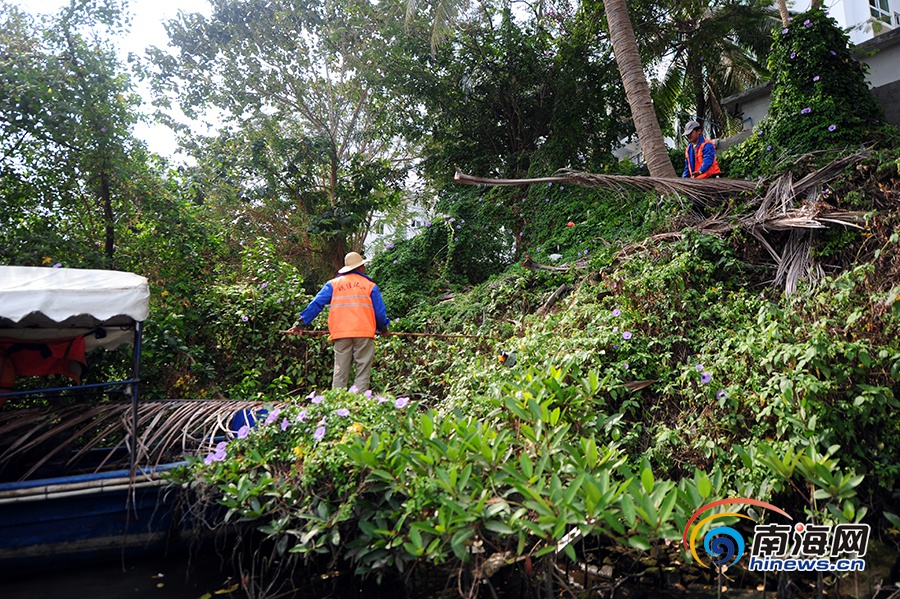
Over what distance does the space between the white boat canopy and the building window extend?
Result: 20.0 m

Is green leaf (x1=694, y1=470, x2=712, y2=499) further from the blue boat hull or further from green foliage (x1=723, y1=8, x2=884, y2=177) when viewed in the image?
green foliage (x1=723, y1=8, x2=884, y2=177)

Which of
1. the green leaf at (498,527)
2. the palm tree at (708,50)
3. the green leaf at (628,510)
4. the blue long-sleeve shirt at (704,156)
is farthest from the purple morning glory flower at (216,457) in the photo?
the palm tree at (708,50)

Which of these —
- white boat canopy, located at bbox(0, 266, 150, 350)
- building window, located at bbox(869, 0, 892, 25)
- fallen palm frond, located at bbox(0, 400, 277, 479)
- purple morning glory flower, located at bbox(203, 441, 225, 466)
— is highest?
building window, located at bbox(869, 0, 892, 25)

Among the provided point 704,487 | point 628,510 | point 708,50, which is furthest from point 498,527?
point 708,50

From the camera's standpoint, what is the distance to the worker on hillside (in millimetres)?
8227

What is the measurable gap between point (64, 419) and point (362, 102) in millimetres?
11673

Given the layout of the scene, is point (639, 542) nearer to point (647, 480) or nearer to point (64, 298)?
point (647, 480)

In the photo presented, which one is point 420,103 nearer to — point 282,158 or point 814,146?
point 282,158

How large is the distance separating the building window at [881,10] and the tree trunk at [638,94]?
41.0ft

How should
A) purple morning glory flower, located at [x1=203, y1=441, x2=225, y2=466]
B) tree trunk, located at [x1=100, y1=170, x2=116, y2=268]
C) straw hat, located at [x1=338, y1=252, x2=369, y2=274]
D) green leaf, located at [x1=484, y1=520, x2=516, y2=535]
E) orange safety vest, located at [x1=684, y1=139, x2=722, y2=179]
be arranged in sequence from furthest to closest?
orange safety vest, located at [x1=684, y1=139, x2=722, y2=179], tree trunk, located at [x1=100, y1=170, x2=116, y2=268], straw hat, located at [x1=338, y1=252, x2=369, y2=274], purple morning glory flower, located at [x1=203, y1=441, x2=225, y2=466], green leaf, located at [x1=484, y1=520, x2=516, y2=535]

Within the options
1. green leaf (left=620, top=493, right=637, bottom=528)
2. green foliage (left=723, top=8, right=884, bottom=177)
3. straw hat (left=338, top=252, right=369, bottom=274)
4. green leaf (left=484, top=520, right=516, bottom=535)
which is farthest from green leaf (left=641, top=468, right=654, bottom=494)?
green foliage (left=723, top=8, right=884, bottom=177)

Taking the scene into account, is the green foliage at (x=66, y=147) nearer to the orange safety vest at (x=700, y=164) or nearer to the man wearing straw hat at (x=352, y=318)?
the man wearing straw hat at (x=352, y=318)

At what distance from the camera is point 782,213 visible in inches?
254

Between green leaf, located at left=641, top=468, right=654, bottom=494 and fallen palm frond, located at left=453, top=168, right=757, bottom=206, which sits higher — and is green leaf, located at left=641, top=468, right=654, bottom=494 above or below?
below
